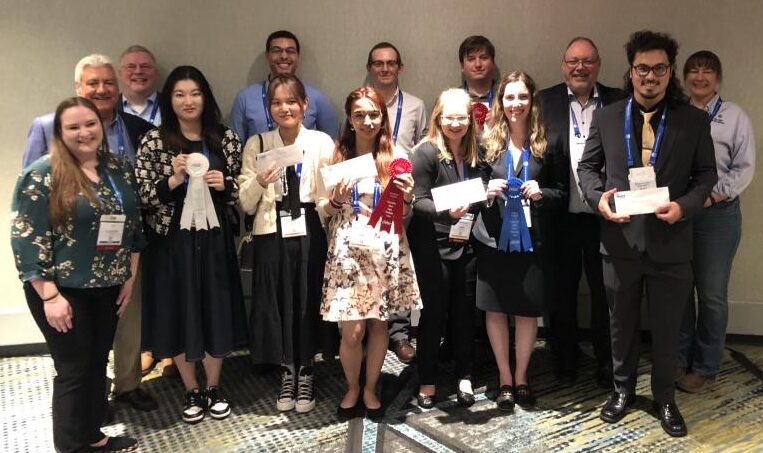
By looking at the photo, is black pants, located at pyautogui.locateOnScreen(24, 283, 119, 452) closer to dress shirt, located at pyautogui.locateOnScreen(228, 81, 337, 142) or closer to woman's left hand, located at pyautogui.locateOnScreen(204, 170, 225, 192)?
woman's left hand, located at pyautogui.locateOnScreen(204, 170, 225, 192)

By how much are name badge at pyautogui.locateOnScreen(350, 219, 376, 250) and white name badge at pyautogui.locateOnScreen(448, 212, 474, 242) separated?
0.43 metres

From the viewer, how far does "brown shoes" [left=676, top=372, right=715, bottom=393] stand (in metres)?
3.22

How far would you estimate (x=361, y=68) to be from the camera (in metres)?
4.07

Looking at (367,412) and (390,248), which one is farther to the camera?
(367,412)

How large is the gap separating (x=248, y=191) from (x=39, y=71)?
1.98m

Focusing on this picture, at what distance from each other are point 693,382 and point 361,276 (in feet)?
6.51

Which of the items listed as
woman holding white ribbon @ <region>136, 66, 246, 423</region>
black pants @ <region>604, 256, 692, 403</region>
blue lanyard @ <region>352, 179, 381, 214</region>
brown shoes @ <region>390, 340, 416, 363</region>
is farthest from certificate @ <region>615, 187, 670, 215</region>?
woman holding white ribbon @ <region>136, 66, 246, 423</region>

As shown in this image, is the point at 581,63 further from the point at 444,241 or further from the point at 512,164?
the point at 444,241

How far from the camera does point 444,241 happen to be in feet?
9.55

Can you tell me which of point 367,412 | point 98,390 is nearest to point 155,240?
point 98,390

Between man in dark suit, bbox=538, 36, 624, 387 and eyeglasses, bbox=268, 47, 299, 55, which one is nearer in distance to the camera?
man in dark suit, bbox=538, 36, 624, 387

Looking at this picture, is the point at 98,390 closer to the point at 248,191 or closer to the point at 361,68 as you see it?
the point at 248,191

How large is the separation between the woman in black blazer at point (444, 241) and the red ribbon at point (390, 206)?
0.49ft

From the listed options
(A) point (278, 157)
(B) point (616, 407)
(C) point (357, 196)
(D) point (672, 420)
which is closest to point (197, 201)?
(A) point (278, 157)
